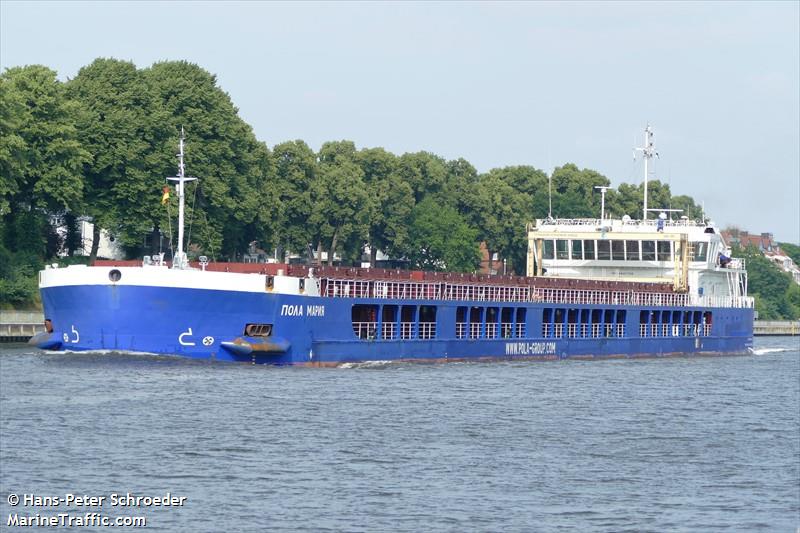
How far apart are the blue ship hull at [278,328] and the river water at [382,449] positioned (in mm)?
949

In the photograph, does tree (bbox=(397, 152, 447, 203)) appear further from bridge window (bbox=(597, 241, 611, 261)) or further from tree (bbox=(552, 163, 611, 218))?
bridge window (bbox=(597, 241, 611, 261))

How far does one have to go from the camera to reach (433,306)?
65500 millimetres

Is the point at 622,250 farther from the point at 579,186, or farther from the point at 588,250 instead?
the point at 579,186

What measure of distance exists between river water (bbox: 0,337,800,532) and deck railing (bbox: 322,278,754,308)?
444cm

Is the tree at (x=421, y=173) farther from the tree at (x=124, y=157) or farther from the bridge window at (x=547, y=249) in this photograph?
the tree at (x=124, y=157)

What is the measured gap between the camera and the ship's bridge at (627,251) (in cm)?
8544

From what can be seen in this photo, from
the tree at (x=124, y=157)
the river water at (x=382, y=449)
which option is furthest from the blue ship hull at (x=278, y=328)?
the tree at (x=124, y=157)

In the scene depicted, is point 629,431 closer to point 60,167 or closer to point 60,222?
point 60,167

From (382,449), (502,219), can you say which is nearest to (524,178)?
(502,219)

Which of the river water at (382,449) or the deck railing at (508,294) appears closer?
the river water at (382,449)

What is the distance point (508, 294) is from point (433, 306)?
7348 millimetres

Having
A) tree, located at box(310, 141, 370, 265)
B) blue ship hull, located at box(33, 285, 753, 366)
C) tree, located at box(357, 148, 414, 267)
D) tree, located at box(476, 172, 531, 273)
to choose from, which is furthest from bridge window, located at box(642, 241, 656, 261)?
tree, located at box(476, 172, 531, 273)

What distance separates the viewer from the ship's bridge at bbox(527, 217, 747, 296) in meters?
85.4

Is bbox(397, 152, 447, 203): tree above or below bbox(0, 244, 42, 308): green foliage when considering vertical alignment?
above
